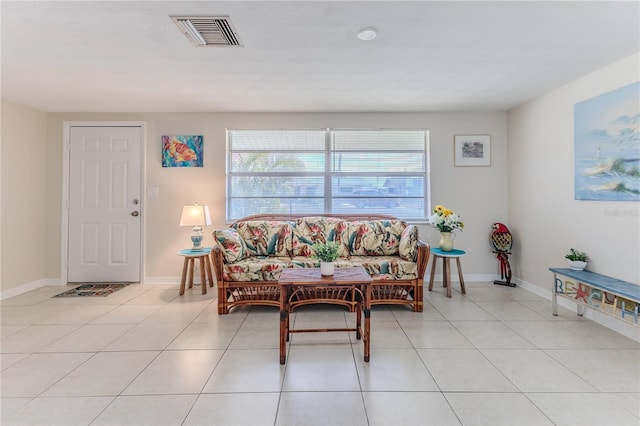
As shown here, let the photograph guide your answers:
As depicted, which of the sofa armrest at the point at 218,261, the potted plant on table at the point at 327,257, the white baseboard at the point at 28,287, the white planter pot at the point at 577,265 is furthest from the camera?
the white baseboard at the point at 28,287

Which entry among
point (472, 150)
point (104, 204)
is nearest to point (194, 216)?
point (104, 204)

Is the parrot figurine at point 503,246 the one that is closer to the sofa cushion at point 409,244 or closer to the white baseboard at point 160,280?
the sofa cushion at point 409,244

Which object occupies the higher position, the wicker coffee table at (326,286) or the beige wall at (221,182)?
the beige wall at (221,182)

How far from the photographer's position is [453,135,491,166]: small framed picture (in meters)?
4.09

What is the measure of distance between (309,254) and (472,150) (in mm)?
2729

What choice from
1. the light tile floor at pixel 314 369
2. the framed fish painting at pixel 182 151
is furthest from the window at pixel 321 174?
the light tile floor at pixel 314 369

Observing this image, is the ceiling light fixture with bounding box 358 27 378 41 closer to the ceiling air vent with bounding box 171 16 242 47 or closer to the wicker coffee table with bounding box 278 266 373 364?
the ceiling air vent with bounding box 171 16 242 47

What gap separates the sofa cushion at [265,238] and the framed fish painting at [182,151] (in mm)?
1271

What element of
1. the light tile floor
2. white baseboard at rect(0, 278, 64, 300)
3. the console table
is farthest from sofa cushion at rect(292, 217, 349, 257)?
white baseboard at rect(0, 278, 64, 300)

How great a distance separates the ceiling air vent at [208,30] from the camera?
1939 mm

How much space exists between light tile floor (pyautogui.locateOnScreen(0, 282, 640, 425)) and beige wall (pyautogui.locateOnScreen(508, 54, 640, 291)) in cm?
70

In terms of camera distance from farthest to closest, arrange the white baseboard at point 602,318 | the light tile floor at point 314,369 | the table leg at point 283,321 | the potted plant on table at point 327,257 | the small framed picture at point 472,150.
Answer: the small framed picture at point 472,150, the white baseboard at point 602,318, the potted plant on table at point 327,257, the table leg at point 283,321, the light tile floor at point 314,369

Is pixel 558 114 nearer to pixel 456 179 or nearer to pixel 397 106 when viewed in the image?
pixel 456 179

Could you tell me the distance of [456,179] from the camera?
4.11m
